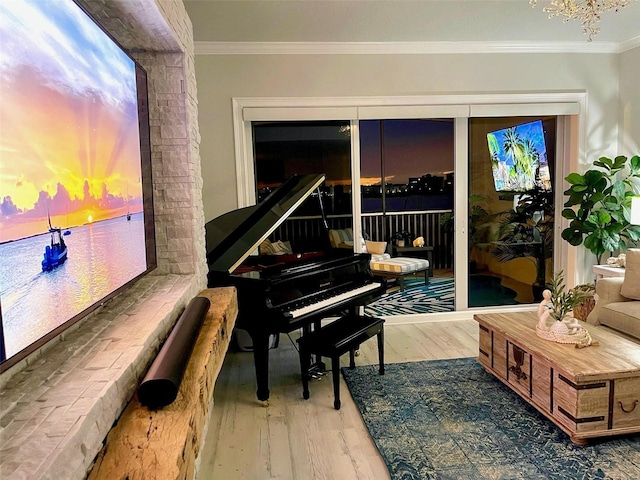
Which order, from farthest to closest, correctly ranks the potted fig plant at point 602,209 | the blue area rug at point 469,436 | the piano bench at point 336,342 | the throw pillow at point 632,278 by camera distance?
the potted fig plant at point 602,209 → the throw pillow at point 632,278 → the piano bench at point 336,342 → the blue area rug at point 469,436

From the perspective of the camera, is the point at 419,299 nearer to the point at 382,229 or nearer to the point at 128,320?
the point at 382,229

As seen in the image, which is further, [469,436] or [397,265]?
[397,265]

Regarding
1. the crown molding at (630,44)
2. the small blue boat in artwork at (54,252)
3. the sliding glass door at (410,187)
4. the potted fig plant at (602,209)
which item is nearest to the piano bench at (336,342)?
the sliding glass door at (410,187)

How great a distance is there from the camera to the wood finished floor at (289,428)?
94.5 inches

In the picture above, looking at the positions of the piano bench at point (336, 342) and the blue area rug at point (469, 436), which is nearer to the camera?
the blue area rug at point (469, 436)

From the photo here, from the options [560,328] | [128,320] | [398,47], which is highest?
[398,47]

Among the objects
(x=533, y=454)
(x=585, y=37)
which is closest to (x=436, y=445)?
(x=533, y=454)

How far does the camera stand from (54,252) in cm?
133

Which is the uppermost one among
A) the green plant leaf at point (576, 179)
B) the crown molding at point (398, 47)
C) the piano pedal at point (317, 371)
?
the crown molding at point (398, 47)

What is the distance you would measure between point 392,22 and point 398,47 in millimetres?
591

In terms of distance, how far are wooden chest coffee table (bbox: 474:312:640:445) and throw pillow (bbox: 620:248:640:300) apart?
865 millimetres

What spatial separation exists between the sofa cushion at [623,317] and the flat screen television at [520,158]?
1.78m

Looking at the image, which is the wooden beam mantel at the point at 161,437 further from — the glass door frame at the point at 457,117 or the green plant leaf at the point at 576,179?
the green plant leaf at the point at 576,179

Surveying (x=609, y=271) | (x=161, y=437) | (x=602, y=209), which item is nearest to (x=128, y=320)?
(x=161, y=437)
